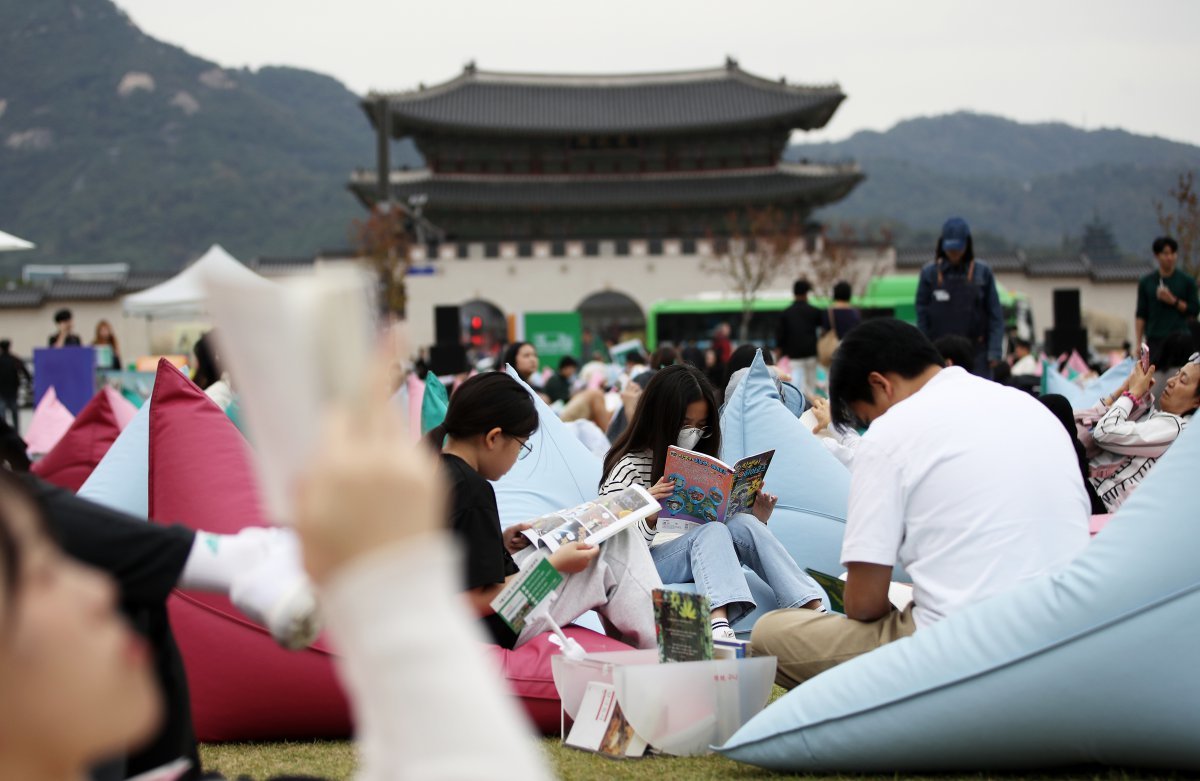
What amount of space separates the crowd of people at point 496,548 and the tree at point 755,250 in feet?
78.5

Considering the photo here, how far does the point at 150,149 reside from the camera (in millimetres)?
75250

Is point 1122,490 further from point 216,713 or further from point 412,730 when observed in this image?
point 412,730

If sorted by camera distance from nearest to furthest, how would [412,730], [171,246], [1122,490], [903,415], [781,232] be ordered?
[412,730] < [903,415] < [1122,490] < [781,232] < [171,246]

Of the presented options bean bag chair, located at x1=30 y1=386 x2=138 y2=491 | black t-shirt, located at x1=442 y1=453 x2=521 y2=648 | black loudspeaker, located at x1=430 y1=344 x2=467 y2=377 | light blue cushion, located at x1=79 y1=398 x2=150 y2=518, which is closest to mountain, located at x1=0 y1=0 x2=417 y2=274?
black loudspeaker, located at x1=430 y1=344 x2=467 y2=377

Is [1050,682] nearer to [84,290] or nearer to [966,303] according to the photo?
[966,303]

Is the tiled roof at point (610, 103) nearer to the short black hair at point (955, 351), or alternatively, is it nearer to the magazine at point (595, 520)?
the short black hair at point (955, 351)

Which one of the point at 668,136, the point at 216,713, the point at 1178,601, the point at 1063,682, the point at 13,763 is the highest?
the point at 668,136

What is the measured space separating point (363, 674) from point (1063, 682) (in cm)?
185

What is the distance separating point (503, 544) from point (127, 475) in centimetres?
109

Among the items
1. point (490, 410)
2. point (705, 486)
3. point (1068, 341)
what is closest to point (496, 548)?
point (490, 410)

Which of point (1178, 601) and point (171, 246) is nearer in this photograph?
point (1178, 601)

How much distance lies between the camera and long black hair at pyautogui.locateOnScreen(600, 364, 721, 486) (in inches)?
155

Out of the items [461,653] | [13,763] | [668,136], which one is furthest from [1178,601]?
[668,136]

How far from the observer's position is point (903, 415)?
257 cm
